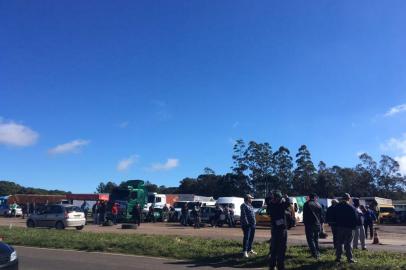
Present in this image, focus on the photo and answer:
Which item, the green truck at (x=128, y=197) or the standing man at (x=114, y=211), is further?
the green truck at (x=128, y=197)

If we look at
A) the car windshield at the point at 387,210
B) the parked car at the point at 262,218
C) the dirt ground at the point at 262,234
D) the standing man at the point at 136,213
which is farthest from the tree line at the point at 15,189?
the dirt ground at the point at 262,234

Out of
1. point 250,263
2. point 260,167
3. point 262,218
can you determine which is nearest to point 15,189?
point 260,167

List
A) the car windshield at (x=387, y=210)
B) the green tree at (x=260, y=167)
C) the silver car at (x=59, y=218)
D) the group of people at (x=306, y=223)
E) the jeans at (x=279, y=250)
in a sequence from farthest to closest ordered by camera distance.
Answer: the green tree at (x=260, y=167) < the car windshield at (x=387, y=210) < the silver car at (x=59, y=218) < the group of people at (x=306, y=223) < the jeans at (x=279, y=250)

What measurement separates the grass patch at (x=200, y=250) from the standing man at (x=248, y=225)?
0.36m

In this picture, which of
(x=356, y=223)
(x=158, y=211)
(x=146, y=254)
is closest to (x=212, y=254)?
(x=146, y=254)

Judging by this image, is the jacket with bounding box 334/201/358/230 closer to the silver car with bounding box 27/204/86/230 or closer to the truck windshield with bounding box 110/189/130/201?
the silver car with bounding box 27/204/86/230

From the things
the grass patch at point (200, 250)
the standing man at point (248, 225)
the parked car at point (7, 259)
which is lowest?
the grass patch at point (200, 250)

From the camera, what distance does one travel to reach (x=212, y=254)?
14383 mm

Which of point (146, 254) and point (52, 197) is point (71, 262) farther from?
point (52, 197)

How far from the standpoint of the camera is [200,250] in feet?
49.1

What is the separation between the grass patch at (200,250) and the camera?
12.0 m

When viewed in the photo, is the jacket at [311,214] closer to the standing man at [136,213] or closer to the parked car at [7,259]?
the parked car at [7,259]

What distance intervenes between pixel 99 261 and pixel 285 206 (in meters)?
5.79

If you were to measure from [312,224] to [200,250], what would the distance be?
371cm
